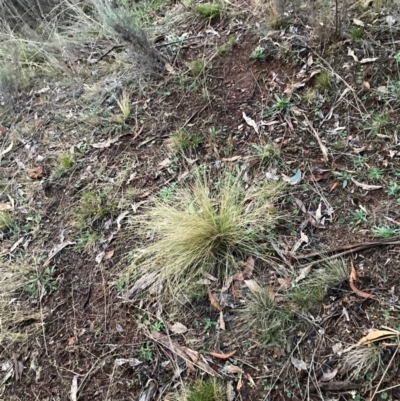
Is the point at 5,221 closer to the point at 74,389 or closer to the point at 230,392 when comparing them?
the point at 74,389

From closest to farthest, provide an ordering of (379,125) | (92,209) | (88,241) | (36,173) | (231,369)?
(231,369)
(379,125)
(88,241)
(92,209)
(36,173)

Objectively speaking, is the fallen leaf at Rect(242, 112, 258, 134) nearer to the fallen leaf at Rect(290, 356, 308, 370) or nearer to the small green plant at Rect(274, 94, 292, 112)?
the small green plant at Rect(274, 94, 292, 112)

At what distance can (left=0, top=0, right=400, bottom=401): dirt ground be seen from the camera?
7.12 ft

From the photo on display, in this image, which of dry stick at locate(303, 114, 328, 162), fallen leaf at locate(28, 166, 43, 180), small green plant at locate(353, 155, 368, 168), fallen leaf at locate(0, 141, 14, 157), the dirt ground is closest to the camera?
the dirt ground

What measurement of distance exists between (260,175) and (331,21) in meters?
1.16

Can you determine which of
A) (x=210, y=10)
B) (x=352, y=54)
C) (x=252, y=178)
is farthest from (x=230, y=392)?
(x=210, y=10)

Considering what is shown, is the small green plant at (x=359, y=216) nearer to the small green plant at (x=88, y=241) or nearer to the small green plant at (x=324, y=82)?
the small green plant at (x=324, y=82)

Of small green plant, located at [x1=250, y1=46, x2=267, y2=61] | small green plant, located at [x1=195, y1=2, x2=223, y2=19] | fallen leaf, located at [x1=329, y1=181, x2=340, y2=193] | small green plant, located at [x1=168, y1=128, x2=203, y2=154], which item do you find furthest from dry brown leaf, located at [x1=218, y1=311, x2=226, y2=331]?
small green plant, located at [x1=195, y1=2, x2=223, y2=19]

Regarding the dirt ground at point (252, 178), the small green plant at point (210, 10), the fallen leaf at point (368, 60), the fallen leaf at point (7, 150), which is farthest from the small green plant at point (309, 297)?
the fallen leaf at point (7, 150)

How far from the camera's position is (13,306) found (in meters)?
2.76

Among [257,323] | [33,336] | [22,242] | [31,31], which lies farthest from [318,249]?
[31,31]

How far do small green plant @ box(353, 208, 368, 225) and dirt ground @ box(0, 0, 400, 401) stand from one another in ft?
0.07

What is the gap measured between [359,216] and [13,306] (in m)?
1.90

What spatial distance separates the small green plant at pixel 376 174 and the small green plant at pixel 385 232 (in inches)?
12.9
